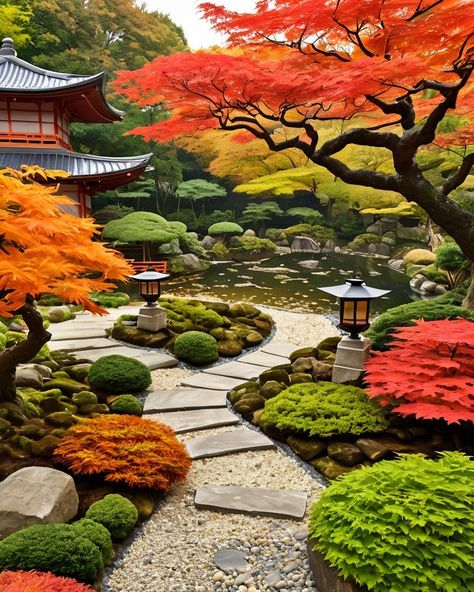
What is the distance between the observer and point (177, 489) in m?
3.99

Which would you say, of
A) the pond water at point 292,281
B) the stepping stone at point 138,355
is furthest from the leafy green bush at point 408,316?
the pond water at point 292,281

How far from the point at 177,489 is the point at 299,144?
15.9 feet

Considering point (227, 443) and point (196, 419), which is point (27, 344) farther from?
point (227, 443)

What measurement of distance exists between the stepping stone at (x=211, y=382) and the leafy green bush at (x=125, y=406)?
49.2 inches

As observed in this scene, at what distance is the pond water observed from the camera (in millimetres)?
14360

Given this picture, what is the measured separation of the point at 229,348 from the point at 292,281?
969cm

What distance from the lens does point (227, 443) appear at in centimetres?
477

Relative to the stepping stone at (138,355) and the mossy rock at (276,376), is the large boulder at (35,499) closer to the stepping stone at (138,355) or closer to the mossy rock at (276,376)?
the mossy rock at (276,376)

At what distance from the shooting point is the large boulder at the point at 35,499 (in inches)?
119

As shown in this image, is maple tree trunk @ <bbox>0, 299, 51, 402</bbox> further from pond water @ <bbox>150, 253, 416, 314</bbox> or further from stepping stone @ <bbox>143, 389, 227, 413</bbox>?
pond water @ <bbox>150, 253, 416, 314</bbox>

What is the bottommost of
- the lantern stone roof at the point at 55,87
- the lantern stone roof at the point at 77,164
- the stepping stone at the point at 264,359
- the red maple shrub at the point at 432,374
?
the stepping stone at the point at 264,359

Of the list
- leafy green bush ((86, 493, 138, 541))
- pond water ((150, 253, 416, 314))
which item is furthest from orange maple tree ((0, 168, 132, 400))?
pond water ((150, 253, 416, 314))

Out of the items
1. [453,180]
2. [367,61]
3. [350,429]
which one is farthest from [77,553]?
[453,180]

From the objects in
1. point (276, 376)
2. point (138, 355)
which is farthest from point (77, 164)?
point (276, 376)
